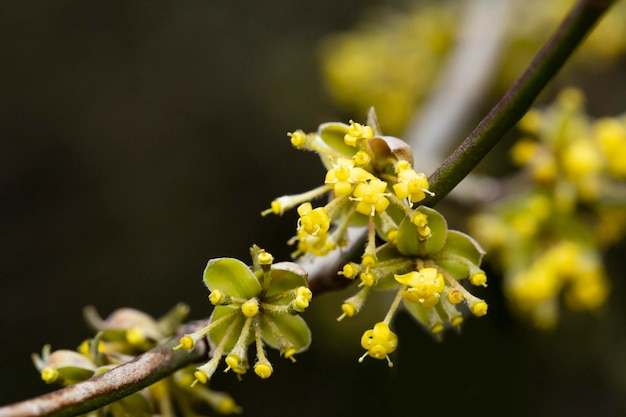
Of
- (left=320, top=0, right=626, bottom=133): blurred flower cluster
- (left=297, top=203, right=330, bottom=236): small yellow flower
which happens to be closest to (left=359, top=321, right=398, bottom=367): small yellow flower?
(left=297, top=203, right=330, bottom=236): small yellow flower

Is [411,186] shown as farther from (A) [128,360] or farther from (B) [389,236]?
(A) [128,360]

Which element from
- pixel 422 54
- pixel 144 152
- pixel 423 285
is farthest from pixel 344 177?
pixel 144 152

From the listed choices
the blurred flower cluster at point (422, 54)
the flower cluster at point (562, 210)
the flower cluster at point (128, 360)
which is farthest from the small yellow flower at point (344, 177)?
the blurred flower cluster at point (422, 54)

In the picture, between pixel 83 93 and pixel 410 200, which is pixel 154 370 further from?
pixel 83 93

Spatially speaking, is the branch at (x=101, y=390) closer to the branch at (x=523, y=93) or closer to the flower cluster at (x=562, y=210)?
the branch at (x=523, y=93)

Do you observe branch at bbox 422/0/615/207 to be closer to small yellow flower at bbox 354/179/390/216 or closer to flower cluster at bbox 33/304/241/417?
small yellow flower at bbox 354/179/390/216
